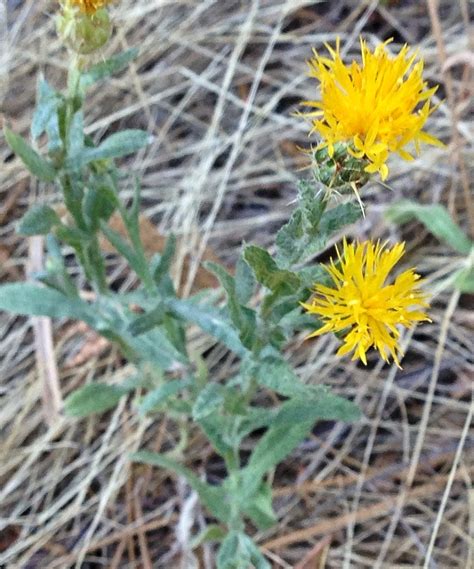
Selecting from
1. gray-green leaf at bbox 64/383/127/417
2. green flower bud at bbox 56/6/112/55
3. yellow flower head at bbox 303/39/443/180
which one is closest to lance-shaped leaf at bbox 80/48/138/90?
green flower bud at bbox 56/6/112/55

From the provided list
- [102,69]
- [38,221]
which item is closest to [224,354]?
[38,221]

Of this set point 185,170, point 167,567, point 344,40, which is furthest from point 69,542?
point 344,40

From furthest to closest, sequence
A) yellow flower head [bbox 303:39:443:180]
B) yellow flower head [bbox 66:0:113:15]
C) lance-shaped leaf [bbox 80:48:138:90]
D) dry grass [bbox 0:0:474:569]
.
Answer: dry grass [bbox 0:0:474:569]
lance-shaped leaf [bbox 80:48:138:90]
yellow flower head [bbox 66:0:113:15]
yellow flower head [bbox 303:39:443:180]

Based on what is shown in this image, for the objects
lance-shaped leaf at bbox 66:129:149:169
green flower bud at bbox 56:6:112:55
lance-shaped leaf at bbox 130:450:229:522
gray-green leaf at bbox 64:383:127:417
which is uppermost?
green flower bud at bbox 56:6:112:55

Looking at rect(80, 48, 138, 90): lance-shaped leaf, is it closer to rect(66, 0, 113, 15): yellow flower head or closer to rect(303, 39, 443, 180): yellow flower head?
rect(66, 0, 113, 15): yellow flower head

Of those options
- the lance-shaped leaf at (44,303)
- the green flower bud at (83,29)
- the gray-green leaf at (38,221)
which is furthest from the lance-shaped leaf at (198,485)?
the green flower bud at (83,29)

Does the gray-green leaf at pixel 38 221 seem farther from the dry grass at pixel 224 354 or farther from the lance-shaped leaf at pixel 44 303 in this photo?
the dry grass at pixel 224 354
